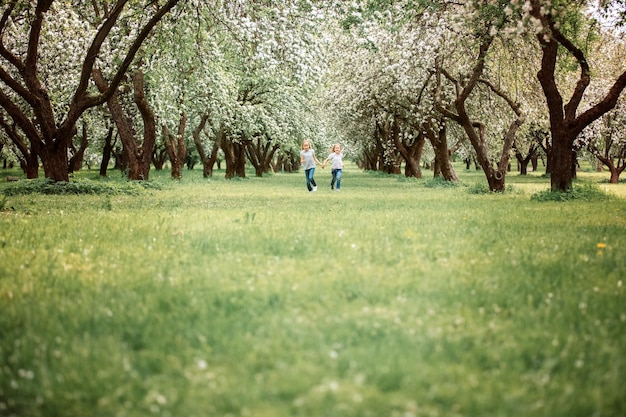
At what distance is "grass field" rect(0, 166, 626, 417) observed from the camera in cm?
409

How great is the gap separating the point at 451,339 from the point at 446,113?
22885 mm

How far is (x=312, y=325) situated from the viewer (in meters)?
5.49

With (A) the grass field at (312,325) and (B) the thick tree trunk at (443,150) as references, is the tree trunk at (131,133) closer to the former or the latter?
(B) the thick tree trunk at (443,150)

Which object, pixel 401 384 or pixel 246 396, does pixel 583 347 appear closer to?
pixel 401 384

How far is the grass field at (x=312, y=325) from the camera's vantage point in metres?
4.09

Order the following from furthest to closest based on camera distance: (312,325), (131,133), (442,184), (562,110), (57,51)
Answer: (442,184) → (131,133) → (57,51) → (562,110) → (312,325)

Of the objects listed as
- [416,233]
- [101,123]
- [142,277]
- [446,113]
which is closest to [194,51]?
[446,113]

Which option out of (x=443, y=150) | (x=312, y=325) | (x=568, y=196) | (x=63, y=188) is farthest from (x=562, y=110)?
(x=63, y=188)

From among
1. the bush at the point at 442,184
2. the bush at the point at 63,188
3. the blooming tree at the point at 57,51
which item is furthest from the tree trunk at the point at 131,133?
the bush at the point at 442,184

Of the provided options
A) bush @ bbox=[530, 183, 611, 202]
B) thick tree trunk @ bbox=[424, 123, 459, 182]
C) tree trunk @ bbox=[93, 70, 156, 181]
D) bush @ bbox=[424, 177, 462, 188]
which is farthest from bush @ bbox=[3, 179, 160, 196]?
thick tree trunk @ bbox=[424, 123, 459, 182]

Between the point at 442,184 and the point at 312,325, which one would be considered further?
the point at 442,184

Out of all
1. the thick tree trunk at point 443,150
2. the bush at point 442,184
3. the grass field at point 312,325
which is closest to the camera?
the grass field at point 312,325

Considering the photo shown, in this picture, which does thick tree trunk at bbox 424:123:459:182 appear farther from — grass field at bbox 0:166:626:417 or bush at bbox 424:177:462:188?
grass field at bbox 0:166:626:417

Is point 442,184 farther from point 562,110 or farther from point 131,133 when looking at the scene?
point 131,133
